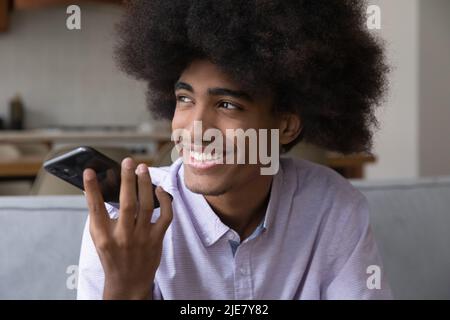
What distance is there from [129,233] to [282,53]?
32cm

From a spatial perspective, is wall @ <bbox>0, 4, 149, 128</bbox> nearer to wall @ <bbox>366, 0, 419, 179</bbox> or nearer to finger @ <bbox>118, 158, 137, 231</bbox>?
wall @ <bbox>366, 0, 419, 179</bbox>

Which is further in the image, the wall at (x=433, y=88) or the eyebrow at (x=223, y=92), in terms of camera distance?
the wall at (x=433, y=88)

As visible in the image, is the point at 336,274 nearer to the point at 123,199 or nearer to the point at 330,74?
the point at 330,74

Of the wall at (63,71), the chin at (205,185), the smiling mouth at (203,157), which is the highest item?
the wall at (63,71)

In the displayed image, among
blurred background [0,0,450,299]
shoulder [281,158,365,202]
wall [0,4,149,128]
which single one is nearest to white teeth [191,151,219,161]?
shoulder [281,158,365,202]

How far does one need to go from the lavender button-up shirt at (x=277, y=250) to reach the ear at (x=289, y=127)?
59 millimetres

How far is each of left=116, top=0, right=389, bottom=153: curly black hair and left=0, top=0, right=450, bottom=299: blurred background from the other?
134mm

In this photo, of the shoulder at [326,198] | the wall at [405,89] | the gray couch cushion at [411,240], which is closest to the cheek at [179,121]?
the shoulder at [326,198]

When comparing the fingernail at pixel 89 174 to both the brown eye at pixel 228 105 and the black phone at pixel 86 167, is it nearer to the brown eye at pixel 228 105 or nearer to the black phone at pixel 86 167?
the black phone at pixel 86 167

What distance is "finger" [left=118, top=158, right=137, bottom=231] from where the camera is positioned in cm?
65

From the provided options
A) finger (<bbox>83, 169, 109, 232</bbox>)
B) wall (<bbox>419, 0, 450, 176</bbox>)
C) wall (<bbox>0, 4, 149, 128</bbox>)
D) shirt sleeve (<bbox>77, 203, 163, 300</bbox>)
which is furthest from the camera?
wall (<bbox>0, 4, 149, 128</bbox>)

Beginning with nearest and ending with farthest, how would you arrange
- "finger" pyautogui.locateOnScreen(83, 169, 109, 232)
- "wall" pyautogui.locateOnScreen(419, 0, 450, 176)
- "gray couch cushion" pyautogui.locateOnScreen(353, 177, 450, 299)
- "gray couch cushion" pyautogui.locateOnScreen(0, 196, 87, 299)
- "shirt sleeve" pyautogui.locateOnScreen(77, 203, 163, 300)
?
"finger" pyautogui.locateOnScreen(83, 169, 109, 232) → "shirt sleeve" pyautogui.locateOnScreen(77, 203, 163, 300) → "gray couch cushion" pyautogui.locateOnScreen(0, 196, 87, 299) → "gray couch cushion" pyautogui.locateOnScreen(353, 177, 450, 299) → "wall" pyautogui.locateOnScreen(419, 0, 450, 176)

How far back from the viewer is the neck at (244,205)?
903mm

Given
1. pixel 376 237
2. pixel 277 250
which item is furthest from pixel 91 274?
pixel 376 237
